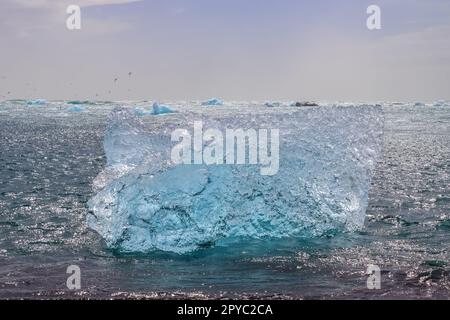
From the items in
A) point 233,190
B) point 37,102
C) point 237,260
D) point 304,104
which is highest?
point 37,102

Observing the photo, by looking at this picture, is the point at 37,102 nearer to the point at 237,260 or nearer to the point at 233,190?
the point at 233,190

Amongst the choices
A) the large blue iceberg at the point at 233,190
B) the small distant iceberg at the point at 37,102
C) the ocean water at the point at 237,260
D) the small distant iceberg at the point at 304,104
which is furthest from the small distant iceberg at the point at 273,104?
the large blue iceberg at the point at 233,190

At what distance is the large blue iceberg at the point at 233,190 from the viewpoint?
13.9 m

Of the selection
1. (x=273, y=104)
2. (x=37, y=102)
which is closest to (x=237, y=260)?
(x=273, y=104)

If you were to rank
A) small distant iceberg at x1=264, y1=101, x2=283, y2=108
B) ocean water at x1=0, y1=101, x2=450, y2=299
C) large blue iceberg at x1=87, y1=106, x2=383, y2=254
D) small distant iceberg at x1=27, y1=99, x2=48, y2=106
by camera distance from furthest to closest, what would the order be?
1. small distant iceberg at x1=27, y1=99, x2=48, y2=106
2. small distant iceberg at x1=264, y1=101, x2=283, y2=108
3. large blue iceberg at x1=87, y1=106, x2=383, y2=254
4. ocean water at x1=0, y1=101, x2=450, y2=299

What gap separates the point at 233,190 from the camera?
577 inches

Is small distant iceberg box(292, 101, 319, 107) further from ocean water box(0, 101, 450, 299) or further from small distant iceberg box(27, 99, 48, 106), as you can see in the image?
ocean water box(0, 101, 450, 299)

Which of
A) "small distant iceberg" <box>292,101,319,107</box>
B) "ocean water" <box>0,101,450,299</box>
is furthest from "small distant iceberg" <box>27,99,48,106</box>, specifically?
"ocean water" <box>0,101,450,299</box>

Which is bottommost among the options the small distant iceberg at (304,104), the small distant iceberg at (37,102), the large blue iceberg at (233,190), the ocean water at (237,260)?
the ocean water at (237,260)

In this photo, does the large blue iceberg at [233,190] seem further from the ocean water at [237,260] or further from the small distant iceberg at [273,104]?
the small distant iceberg at [273,104]

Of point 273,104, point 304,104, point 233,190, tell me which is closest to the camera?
point 233,190

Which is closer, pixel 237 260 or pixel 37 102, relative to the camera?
pixel 237 260

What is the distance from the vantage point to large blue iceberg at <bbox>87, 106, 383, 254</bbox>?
13.9 meters

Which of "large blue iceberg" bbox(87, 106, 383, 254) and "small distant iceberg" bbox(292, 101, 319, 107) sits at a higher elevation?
"small distant iceberg" bbox(292, 101, 319, 107)
